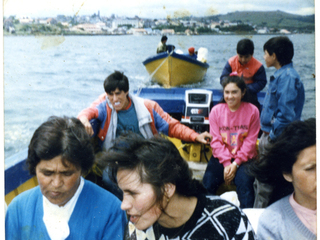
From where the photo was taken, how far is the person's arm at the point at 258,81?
139cm

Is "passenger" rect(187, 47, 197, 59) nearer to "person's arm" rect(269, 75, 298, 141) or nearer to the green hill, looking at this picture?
the green hill

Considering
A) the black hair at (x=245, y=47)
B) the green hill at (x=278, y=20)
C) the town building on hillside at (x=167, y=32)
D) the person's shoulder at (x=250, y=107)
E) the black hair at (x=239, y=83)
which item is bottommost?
the person's shoulder at (x=250, y=107)

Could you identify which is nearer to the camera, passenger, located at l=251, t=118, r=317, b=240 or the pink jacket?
passenger, located at l=251, t=118, r=317, b=240

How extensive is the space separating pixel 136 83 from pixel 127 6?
1.23ft

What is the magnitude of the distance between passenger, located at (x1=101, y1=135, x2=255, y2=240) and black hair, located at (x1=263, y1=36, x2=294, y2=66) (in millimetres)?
650

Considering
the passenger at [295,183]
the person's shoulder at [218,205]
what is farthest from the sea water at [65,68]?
the person's shoulder at [218,205]

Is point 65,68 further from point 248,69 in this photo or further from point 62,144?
point 248,69

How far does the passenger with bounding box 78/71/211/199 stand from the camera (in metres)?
1.38

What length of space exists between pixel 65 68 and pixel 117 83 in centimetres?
30

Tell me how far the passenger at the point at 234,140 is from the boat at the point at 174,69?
153mm

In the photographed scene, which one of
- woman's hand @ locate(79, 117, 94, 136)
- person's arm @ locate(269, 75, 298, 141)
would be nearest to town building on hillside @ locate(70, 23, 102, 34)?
woman's hand @ locate(79, 117, 94, 136)

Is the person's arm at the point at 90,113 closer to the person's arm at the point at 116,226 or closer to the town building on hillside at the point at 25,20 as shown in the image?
the person's arm at the point at 116,226

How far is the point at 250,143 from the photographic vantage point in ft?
4.73

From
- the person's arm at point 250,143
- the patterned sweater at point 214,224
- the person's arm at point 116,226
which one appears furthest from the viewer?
the person's arm at point 250,143
